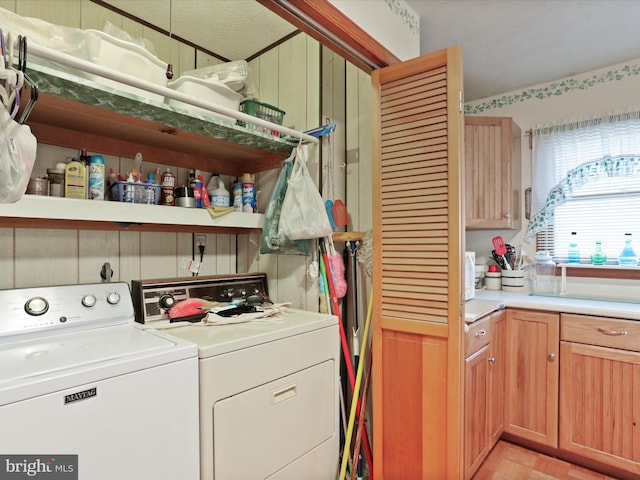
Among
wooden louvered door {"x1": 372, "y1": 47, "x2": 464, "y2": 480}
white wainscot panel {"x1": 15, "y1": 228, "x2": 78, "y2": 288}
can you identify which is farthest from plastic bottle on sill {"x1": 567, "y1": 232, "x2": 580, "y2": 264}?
white wainscot panel {"x1": 15, "y1": 228, "x2": 78, "y2": 288}

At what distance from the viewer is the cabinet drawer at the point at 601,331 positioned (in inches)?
71.2

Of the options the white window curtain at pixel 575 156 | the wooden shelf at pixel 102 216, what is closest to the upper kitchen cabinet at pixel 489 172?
the white window curtain at pixel 575 156

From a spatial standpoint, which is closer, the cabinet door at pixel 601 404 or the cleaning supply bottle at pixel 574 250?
the cabinet door at pixel 601 404

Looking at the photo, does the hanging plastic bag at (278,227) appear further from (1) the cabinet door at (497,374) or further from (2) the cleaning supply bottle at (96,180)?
(1) the cabinet door at (497,374)

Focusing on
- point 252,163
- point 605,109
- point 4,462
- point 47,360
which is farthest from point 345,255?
point 605,109

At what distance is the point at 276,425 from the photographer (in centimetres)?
138

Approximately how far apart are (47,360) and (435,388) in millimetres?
1360

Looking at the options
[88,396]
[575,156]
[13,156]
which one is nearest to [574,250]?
[575,156]

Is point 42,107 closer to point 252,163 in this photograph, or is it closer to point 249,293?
point 252,163

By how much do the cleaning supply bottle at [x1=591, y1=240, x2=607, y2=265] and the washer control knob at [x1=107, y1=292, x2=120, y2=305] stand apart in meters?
2.90

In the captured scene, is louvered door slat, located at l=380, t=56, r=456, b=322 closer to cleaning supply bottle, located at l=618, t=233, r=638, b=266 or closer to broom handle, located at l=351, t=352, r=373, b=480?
broom handle, located at l=351, t=352, r=373, b=480

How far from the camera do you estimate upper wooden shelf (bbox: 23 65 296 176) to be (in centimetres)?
121

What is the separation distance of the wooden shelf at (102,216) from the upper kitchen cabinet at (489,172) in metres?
1.62

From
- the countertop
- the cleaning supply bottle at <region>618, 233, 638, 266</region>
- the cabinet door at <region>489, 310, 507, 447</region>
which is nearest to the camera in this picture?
the countertop
